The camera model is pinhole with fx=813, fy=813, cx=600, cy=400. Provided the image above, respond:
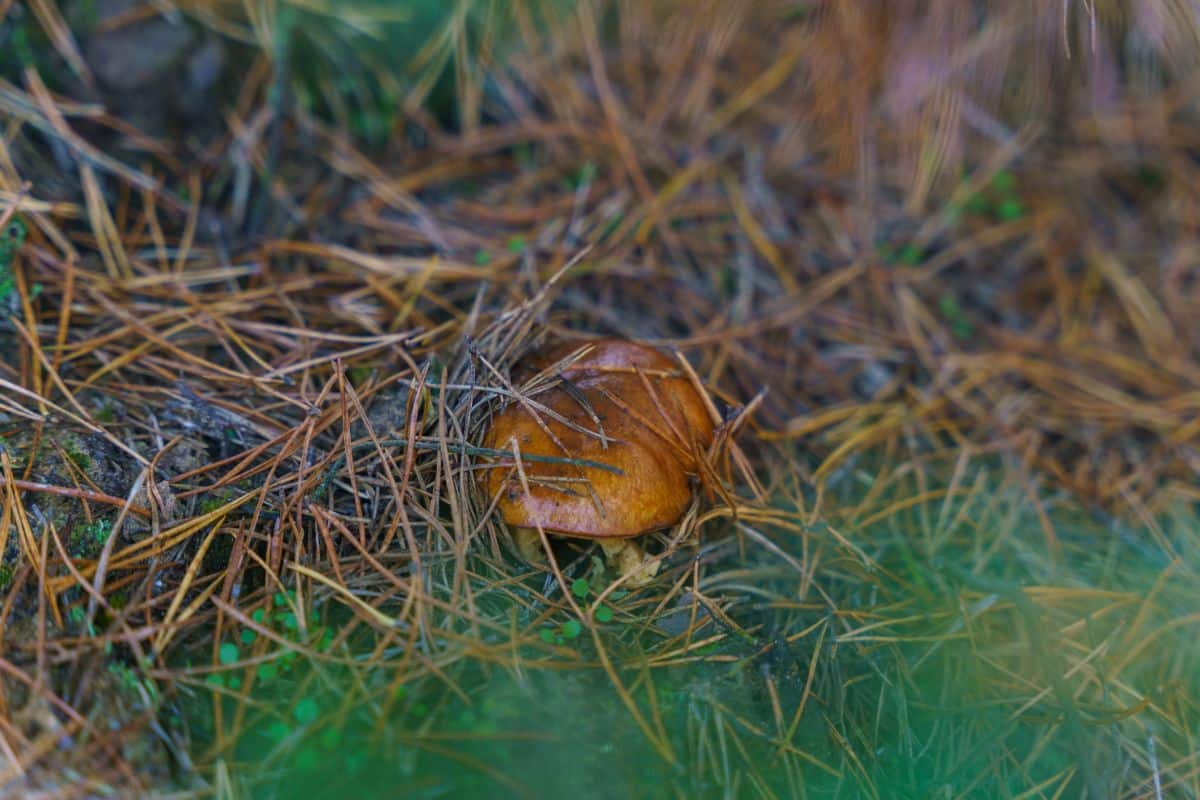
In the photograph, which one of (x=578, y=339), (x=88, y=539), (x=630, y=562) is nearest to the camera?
(x=88, y=539)

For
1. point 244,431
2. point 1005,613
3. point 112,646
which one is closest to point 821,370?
point 1005,613

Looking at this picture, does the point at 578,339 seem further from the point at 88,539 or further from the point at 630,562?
the point at 88,539

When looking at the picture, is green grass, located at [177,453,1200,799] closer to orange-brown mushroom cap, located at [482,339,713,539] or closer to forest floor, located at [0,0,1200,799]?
forest floor, located at [0,0,1200,799]

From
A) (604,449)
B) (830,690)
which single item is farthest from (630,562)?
(830,690)

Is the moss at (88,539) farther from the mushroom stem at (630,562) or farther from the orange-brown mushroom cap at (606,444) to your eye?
the mushroom stem at (630,562)

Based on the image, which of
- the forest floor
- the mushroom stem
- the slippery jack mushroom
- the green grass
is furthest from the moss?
the mushroom stem

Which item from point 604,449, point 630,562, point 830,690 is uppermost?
point 604,449

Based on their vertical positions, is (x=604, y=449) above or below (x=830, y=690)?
above

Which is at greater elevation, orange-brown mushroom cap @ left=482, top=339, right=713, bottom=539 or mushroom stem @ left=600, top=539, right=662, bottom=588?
orange-brown mushroom cap @ left=482, top=339, right=713, bottom=539
